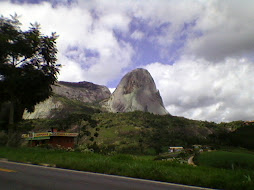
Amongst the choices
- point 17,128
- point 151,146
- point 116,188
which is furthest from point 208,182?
point 151,146

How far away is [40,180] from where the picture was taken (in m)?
6.47

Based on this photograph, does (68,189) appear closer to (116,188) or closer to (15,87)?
(116,188)

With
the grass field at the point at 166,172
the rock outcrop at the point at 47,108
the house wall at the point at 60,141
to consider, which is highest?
the rock outcrop at the point at 47,108

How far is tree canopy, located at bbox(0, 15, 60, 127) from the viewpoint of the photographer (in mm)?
18750

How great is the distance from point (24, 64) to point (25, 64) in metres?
0.14

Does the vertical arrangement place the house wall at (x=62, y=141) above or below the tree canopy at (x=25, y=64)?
below

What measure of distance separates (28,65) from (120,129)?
79158mm

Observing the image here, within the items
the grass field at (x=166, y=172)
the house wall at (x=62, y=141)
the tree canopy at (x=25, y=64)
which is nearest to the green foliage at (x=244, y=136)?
the grass field at (x=166, y=172)

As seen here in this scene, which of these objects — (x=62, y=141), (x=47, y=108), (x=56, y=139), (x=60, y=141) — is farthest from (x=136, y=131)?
(x=47, y=108)

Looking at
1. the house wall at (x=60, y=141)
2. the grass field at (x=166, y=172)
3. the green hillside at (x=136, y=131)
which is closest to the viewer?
the grass field at (x=166, y=172)

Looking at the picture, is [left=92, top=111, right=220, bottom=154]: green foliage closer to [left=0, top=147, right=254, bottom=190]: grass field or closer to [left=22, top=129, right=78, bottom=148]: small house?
[left=22, top=129, right=78, bottom=148]: small house

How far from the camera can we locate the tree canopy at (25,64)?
18750mm

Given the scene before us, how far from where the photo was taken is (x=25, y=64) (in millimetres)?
19891

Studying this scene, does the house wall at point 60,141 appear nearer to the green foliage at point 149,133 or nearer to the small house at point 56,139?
the small house at point 56,139
